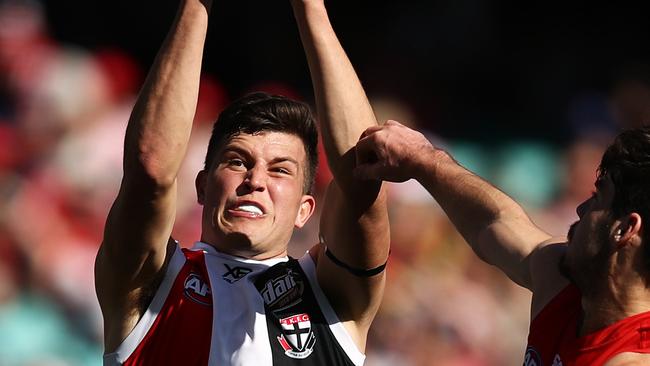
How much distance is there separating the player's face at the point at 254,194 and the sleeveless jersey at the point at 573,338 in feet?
2.87

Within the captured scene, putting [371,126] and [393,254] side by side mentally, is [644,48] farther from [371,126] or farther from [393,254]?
[371,126]

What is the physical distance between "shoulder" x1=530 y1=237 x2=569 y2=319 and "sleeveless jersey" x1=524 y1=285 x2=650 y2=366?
27 millimetres

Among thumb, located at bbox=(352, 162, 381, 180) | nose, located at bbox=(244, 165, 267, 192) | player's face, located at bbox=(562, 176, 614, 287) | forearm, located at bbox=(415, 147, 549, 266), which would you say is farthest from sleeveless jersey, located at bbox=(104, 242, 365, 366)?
player's face, located at bbox=(562, 176, 614, 287)

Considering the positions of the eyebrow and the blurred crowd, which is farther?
the blurred crowd

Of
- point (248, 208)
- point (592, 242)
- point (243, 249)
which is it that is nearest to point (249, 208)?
point (248, 208)

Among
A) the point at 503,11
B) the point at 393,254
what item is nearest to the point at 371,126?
the point at 393,254

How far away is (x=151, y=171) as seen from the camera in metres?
2.85

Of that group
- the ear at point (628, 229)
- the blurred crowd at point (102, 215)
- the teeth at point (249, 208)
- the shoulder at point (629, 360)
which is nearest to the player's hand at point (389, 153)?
the teeth at point (249, 208)

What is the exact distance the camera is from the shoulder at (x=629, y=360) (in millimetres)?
2750

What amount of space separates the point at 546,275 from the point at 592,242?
267 mm

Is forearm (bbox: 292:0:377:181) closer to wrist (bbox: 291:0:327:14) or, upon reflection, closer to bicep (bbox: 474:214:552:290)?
wrist (bbox: 291:0:327:14)

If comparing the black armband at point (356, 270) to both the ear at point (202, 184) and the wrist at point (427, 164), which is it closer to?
the wrist at point (427, 164)

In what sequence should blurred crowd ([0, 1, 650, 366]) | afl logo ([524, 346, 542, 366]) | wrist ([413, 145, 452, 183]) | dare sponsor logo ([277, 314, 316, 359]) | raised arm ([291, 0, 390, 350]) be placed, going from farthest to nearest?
blurred crowd ([0, 1, 650, 366])
wrist ([413, 145, 452, 183])
raised arm ([291, 0, 390, 350])
dare sponsor logo ([277, 314, 316, 359])
afl logo ([524, 346, 542, 366])

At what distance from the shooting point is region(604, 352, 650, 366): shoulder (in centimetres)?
275
